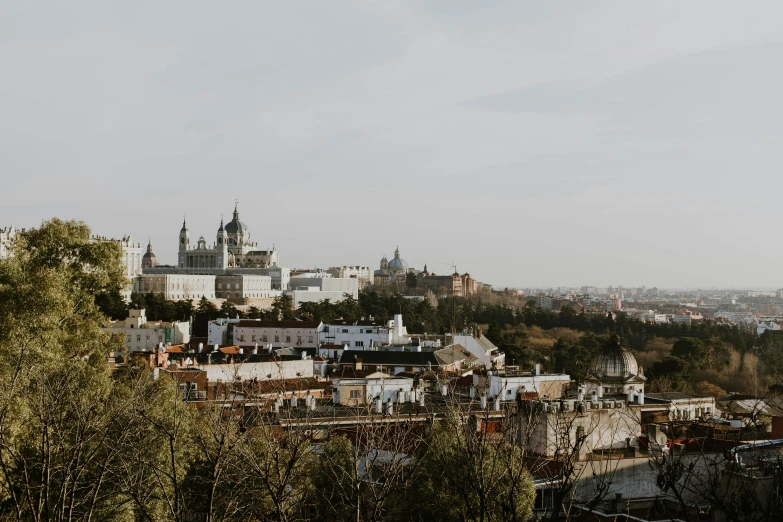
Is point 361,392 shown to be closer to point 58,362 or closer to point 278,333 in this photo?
point 58,362

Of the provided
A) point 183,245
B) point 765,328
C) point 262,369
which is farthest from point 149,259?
point 262,369

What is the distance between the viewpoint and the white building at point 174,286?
11569cm

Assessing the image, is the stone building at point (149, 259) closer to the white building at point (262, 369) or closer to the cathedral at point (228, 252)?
the cathedral at point (228, 252)

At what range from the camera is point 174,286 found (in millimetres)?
118062


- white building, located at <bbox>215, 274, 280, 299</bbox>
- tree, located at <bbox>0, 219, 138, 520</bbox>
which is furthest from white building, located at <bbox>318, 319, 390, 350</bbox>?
white building, located at <bbox>215, 274, 280, 299</bbox>

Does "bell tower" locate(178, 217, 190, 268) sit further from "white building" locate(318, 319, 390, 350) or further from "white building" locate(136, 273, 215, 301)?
"white building" locate(318, 319, 390, 350)

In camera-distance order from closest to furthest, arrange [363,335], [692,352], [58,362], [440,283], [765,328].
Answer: [58,362]
[692,352]
[363,335]
[765,328]
[440,283]

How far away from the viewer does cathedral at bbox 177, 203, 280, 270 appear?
14275 centimetres

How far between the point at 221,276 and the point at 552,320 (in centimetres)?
5749

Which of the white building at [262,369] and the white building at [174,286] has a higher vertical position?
the white building at [174,286]

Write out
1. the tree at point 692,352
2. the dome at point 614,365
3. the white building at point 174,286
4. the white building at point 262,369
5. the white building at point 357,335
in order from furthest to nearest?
the white building at point 174,286, the white building at point 357,335, the tree at point 692,352, the dome at point 614,365, the white building at point 262,369

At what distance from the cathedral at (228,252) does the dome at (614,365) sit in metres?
108

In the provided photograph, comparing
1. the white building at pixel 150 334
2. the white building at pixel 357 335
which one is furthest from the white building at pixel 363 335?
the white building at pixel 150 334

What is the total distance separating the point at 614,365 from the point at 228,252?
116 m
